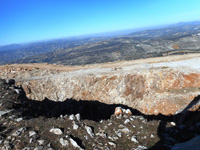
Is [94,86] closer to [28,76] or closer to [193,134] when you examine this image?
[28,76]

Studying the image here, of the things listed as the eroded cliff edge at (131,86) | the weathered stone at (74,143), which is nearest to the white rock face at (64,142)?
the weathered stone at (74,143)

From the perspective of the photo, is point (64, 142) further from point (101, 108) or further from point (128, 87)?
point (128, 87)

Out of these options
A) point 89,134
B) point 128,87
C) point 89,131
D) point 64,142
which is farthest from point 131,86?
point 64,142

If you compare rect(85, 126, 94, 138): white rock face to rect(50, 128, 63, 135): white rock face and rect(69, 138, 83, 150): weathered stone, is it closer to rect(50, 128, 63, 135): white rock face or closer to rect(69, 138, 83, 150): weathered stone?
rect(69, 138, 83, 150): weathered stone

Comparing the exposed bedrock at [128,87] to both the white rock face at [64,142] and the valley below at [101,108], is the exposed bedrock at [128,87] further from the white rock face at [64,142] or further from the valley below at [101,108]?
the white rock face at [64,142]

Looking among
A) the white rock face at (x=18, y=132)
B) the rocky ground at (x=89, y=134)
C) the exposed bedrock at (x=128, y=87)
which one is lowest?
the exposed bedrock at (x=128, y=87)

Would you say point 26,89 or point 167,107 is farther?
point 26,89

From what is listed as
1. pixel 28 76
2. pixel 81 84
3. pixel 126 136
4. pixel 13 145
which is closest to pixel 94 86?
pixel 81 84

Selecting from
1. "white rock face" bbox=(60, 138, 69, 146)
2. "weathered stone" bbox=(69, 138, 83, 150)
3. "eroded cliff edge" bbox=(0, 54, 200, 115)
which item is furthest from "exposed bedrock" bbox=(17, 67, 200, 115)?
"white rock face" bbox=(60, 138, 69, 146)

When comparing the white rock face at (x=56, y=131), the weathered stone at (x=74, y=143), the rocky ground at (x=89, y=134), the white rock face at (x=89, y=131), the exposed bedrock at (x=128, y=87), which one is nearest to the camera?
the weathered stone at (x=74, y=143)
